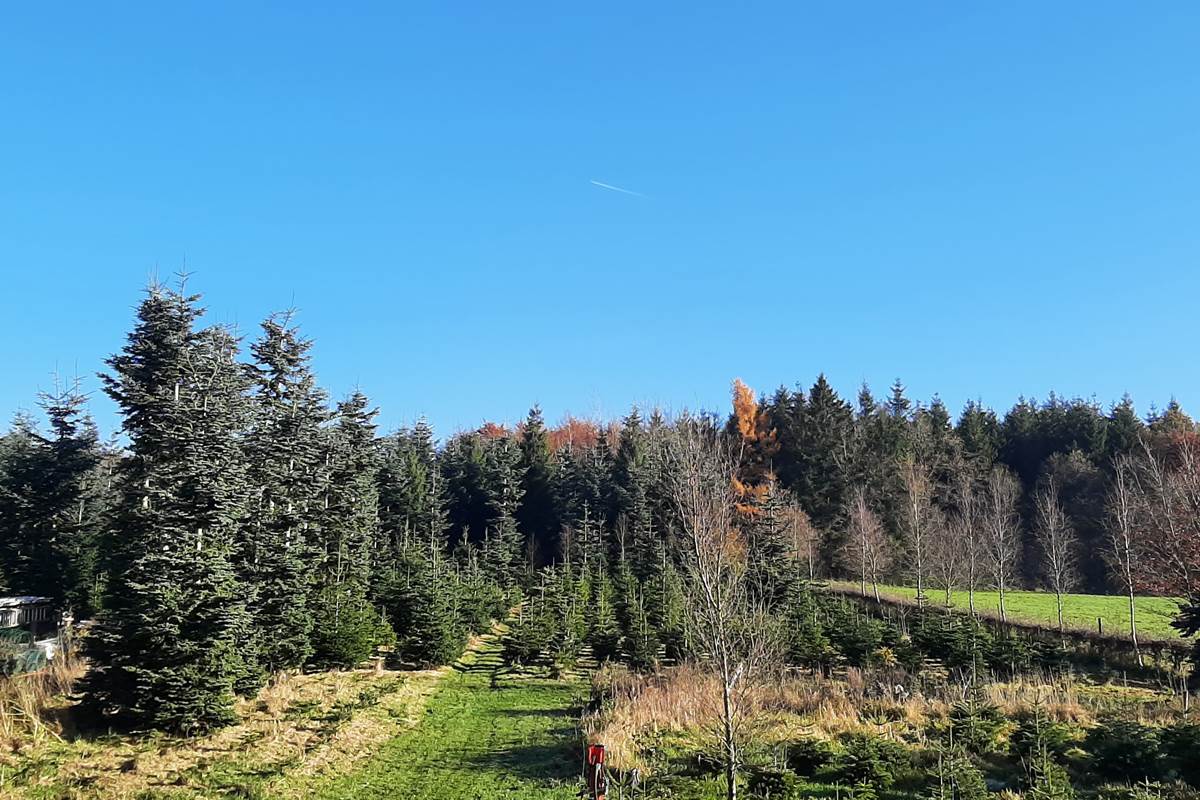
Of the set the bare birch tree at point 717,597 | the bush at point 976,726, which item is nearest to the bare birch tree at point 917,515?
the bush at point 976,726

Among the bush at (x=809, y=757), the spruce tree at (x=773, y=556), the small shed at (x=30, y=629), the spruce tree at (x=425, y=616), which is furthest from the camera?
the spruce tree at (x=773, y=556)

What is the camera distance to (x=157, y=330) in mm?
21359

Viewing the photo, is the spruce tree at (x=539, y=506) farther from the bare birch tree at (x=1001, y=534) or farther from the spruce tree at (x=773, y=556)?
the bare birch tree at (x=1001, y=534)

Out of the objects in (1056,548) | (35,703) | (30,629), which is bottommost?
(30,629)

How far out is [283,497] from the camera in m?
24.5

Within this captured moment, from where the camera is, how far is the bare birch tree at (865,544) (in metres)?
43.8

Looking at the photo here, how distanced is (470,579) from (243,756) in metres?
25.4

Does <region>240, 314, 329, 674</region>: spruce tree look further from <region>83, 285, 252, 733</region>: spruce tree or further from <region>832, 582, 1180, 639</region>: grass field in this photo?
<region>832, 582, 1180, 639</region>: grass field

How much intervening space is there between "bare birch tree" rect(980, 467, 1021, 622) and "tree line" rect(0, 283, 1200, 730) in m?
0.51

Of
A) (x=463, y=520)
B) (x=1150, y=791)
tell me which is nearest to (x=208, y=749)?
(x=1150, y=791)

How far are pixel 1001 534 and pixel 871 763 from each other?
27851mm

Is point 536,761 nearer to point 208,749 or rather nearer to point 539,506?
point 208,749

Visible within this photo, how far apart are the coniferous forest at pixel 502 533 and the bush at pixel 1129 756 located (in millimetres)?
6087

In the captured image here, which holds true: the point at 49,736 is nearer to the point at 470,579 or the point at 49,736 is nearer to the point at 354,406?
the point at 354,406
